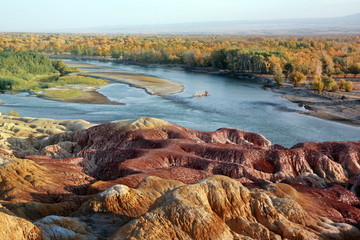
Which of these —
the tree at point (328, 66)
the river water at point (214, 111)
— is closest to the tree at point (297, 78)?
the river water at point (214, 111)

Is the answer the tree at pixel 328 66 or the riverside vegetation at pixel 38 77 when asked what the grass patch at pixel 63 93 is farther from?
the tree at pixel 328 66

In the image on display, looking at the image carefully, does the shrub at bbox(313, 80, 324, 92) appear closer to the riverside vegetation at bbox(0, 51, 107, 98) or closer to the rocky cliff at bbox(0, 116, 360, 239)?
the rocky cliff at bbox(0, 116, 360, 239)

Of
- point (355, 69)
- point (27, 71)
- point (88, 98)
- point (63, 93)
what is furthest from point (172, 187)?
point (27, 71)

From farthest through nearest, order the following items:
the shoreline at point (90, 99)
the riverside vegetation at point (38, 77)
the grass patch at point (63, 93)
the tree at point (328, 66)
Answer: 1. the tree at point (328, 66)
2. the riverside vegetation at point (38, 77)
3. the grass patch at point (63, 93)
4. the shoreline at point (90, 99)

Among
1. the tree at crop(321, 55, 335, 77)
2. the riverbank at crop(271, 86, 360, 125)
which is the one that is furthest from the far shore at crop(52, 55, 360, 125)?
the tree at crop(321, 55, 335, 77)

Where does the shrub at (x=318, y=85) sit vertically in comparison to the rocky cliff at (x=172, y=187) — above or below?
below

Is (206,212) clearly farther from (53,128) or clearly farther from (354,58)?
(354,58)

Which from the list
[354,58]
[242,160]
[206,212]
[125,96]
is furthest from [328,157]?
[354,58]
